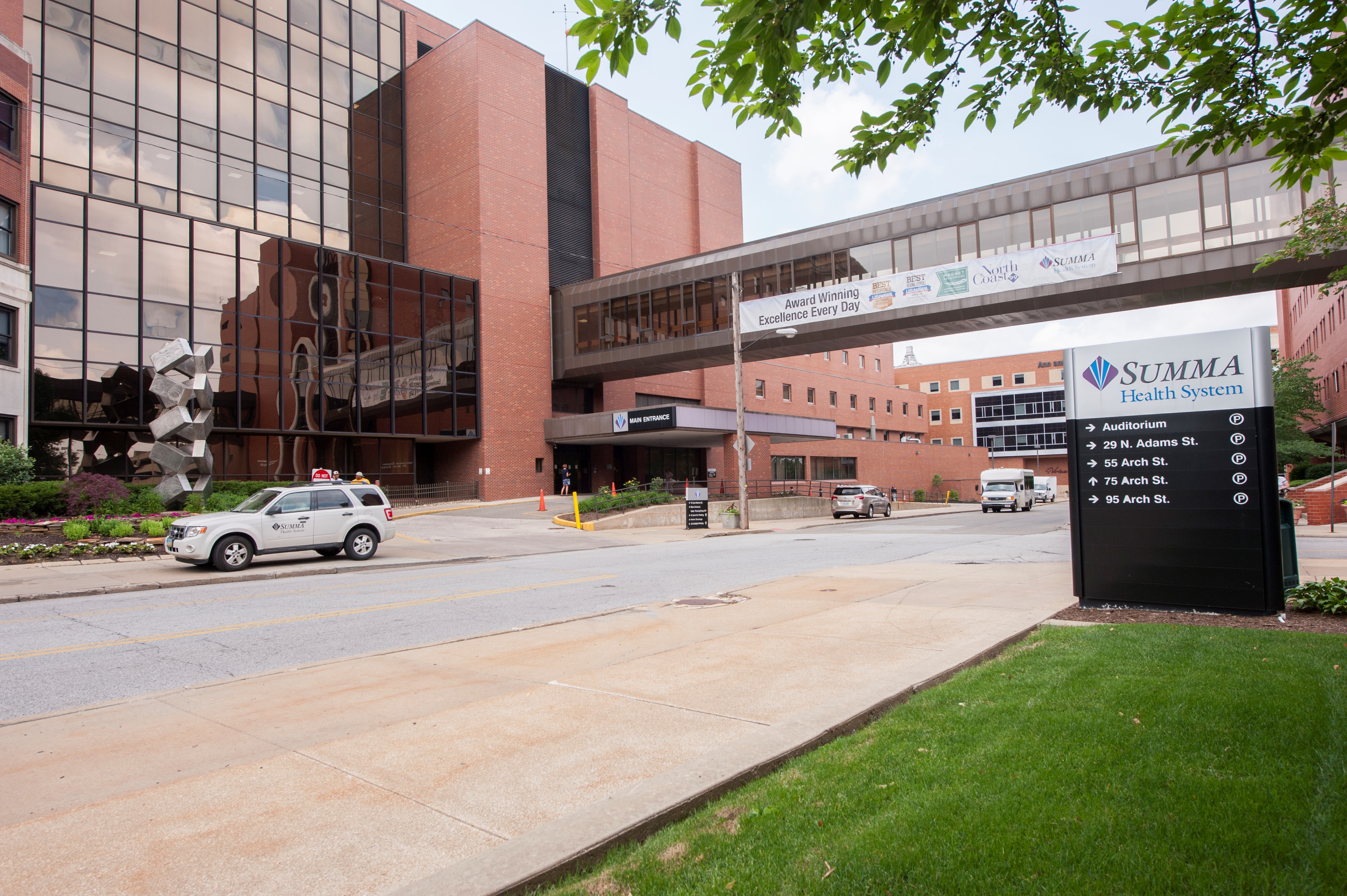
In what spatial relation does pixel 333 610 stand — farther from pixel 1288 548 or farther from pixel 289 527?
pixel 1288 548

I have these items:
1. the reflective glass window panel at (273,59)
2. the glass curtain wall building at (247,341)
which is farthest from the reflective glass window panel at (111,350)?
the reflective glass window panel at (273,59)

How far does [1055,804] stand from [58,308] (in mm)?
37095

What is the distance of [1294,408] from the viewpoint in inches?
1797

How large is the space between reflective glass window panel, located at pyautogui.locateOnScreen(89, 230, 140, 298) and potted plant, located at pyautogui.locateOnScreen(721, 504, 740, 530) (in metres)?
25.3

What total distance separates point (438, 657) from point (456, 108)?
42022 mm

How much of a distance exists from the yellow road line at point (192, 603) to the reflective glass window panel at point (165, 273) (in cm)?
2503

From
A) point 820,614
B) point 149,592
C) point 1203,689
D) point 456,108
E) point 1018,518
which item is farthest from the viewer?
point 456,108

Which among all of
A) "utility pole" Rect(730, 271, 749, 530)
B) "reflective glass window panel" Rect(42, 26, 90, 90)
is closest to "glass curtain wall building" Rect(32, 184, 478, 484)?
"reflective glass window panel" Rect(42, 26, 90, 90)

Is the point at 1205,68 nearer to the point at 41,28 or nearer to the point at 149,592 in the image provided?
the point at 149,592

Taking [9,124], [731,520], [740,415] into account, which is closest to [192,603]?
[740,415]

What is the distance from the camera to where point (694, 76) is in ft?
17.1

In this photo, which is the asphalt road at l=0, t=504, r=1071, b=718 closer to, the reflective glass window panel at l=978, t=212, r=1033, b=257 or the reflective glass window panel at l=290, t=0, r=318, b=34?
the reflective glass window panel at l=978, t=212, r=1033, b=257

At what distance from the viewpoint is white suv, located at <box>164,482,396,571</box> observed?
15758 mm

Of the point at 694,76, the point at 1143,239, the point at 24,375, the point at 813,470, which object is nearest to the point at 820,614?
the point at 694,76
